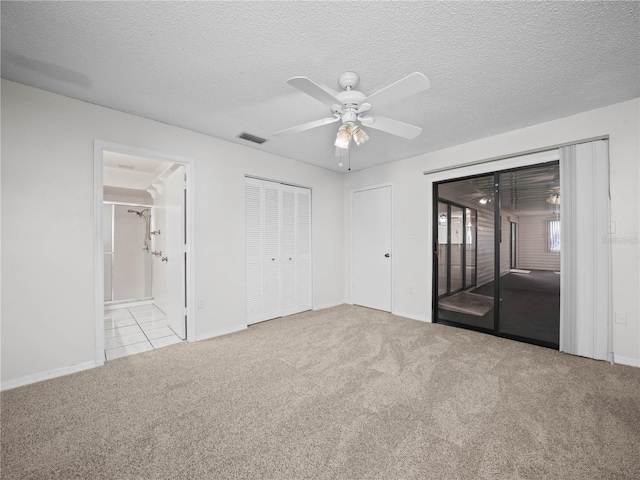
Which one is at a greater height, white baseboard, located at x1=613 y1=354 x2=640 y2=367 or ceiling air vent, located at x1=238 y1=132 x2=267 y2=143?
ceiling air vent, located at x1=238 y1=132 x2=267 y2=143

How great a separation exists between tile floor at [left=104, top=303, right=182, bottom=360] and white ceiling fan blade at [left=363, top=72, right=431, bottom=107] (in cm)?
335

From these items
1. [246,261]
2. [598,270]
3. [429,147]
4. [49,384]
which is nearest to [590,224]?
[598,270]

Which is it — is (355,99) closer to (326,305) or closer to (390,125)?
(390,125)

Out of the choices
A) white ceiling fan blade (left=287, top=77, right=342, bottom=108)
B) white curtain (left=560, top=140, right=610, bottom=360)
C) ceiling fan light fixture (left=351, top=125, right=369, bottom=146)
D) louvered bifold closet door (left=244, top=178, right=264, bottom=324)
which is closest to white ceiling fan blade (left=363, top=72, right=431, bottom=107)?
white ceiling fan blade (left=287, top=77, right=342, bottom=108)

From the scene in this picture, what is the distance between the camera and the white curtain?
261 centimetres

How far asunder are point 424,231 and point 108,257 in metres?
5.76

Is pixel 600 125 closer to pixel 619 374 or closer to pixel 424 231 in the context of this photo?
pixel 424 231

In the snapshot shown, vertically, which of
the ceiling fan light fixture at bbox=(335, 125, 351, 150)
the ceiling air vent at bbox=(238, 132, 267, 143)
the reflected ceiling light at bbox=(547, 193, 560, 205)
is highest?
the ceiling air vent at bbox=(238, 132, 267, 143)

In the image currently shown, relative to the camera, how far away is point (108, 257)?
5.05 metres

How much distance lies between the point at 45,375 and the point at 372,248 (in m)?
4.24

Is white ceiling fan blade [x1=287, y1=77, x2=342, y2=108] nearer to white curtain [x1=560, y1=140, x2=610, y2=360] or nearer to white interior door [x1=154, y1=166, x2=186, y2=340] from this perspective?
white interior door [x1=154, y1=166, x2=186, y2=340]

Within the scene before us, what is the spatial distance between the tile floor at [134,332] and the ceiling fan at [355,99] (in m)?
2.87

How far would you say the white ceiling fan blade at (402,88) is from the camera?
5.02 feet

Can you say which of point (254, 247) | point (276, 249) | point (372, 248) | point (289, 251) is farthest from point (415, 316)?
point (254, 247)
